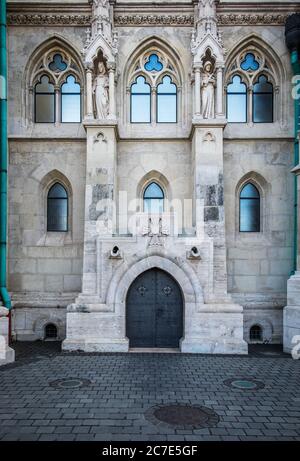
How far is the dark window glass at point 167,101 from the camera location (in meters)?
14.0

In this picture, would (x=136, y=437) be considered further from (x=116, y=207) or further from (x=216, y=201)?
(x=116, y=207)

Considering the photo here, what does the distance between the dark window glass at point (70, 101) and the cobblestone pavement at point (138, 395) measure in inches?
325

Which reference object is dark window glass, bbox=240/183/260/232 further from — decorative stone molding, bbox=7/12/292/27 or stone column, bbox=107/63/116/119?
decorative stone molding, bbox=7/12/292/27

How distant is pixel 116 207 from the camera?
44.5ft

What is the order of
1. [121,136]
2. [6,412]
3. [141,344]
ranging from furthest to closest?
[121,136]
[141,344]
[6,412]

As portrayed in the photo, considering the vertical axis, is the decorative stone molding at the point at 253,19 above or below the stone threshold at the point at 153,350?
above

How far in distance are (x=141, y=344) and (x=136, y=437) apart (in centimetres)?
581

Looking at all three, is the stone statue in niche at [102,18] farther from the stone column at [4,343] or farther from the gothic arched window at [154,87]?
the stone column at [4,343]

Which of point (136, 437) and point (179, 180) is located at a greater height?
point (179, 180)

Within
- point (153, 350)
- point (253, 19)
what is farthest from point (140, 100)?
point (153, 350)

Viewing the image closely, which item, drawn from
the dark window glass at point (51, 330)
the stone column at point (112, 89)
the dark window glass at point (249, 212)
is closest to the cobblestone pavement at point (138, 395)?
the dark window glass at point (51, 330)

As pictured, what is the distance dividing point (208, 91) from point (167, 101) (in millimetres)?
1895

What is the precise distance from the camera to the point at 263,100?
45.8 ft

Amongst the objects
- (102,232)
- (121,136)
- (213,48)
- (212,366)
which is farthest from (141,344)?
(213,48)
